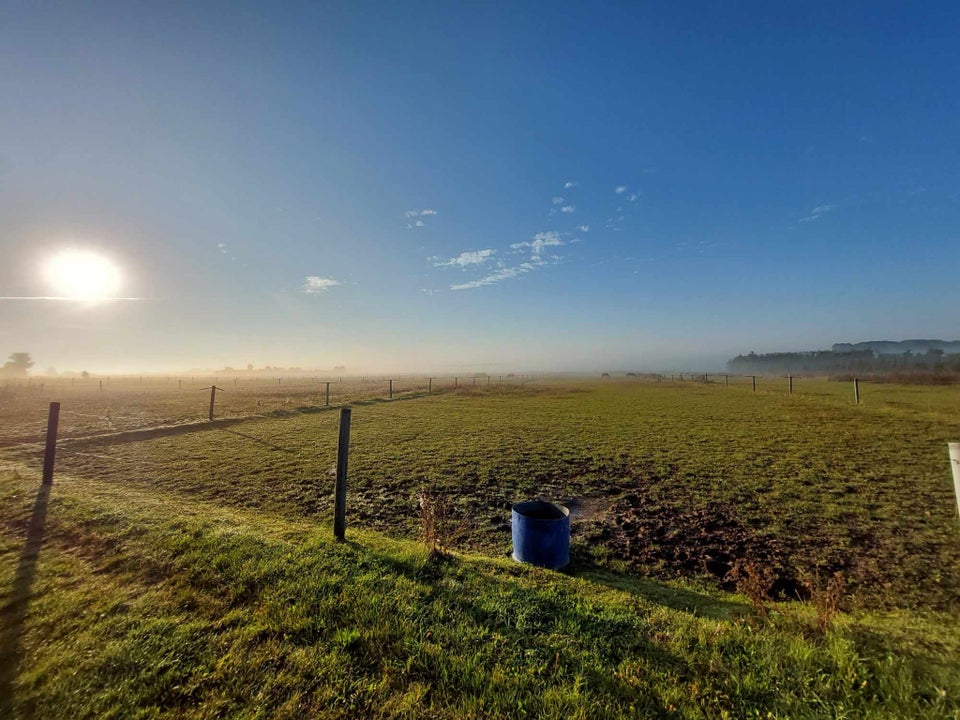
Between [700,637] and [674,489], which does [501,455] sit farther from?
[700,637]

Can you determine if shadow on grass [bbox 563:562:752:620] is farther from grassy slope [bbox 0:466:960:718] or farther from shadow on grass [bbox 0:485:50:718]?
shadow on grass [bbox 0:485:50:718]

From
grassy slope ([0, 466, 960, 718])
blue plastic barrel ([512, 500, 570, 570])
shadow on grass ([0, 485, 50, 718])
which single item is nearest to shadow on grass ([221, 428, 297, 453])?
shadow on grass ([0, 485, 50, 718])

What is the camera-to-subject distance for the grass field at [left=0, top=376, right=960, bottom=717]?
9.07ft

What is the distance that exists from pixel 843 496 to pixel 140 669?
38.9ft

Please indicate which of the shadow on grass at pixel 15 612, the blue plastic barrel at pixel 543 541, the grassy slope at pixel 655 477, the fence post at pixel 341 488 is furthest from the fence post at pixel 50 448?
the blue plastic barrel at pixel 543 541

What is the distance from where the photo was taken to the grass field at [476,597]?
2764 millimetres

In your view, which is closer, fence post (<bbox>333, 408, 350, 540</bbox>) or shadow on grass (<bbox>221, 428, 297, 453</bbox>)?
fence post (<bbox>333, 408, 350, 540</bbox>)

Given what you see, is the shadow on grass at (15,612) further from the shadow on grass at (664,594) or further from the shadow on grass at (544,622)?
the shadow on grass at (664,594)

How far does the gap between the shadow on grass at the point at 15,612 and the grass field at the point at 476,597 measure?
0.9 inches

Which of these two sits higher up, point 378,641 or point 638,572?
point 378,641

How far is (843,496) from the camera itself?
829 cm

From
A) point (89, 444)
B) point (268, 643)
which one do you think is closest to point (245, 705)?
point (268, 643)

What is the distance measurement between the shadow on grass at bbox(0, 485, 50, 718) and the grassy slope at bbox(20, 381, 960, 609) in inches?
109

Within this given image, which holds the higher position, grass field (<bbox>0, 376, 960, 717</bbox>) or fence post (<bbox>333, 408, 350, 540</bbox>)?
fence post (<bbox>333, 408, 350, 540</bbox>)
